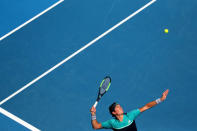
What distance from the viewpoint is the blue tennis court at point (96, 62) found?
9.08m

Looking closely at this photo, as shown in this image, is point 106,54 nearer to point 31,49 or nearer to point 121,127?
point 31,49

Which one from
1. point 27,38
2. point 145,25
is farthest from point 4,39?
point 145,25

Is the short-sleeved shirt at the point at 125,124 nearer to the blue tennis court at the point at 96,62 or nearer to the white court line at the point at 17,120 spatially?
the blue tennis court at the point at 96,62

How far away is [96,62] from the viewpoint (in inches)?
384

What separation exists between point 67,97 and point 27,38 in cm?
218

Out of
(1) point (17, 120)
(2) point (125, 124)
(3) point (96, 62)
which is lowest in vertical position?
(2) point (125, 124)

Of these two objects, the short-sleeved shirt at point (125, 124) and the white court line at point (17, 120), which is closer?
the short-sleeved shirt at point (125, 124)

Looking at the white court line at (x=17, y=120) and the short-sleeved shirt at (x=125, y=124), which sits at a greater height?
the white court line at (x=17, y=120)

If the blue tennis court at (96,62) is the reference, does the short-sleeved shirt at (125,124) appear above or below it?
below

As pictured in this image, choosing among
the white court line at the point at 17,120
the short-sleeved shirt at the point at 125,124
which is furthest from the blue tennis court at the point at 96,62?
Answer: the short-sleeved shirt at the point at 125,124

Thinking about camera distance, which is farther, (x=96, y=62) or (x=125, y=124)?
(x=96, y=62)

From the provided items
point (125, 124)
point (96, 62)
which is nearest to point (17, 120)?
point (96, 62)

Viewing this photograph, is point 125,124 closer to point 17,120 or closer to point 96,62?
point 96,62

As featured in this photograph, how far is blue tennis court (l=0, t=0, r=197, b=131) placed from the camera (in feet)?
29.8
